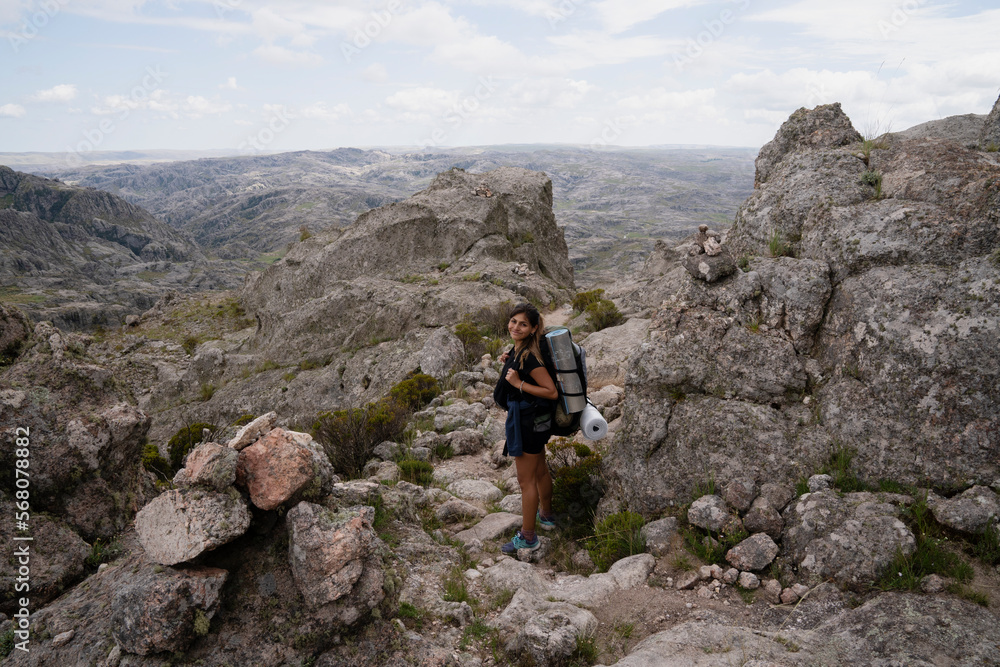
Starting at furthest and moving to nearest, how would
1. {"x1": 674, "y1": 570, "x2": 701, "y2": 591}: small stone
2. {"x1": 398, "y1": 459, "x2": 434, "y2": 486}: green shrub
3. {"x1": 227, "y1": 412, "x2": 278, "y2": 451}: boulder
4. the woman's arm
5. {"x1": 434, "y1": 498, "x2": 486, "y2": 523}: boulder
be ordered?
{"x1": 398, "y1": 459, "x2": 434, "y2": 486}: green shrub < {"x1": 434, "y1": 498, "x2": 486, "y2": 523}: boulder < the woman's arm < {"x1": 227, "y1": 412, "x2": 278, "y2": 451}: boulder < {"x1": 674, "y1": 570, "x2": 701, "y2": 591}: small stone

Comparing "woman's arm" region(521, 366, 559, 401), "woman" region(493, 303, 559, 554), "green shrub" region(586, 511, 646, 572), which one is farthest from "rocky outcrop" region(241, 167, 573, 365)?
→ "green shrub" region(586, 511, 646, 572)

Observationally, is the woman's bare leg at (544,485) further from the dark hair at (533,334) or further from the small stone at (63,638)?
the small stone at (63,638)

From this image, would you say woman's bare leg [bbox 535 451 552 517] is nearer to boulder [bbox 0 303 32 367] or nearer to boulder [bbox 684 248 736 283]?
boulder [bbox 684 248 736 283]

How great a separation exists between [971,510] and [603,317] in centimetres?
1142

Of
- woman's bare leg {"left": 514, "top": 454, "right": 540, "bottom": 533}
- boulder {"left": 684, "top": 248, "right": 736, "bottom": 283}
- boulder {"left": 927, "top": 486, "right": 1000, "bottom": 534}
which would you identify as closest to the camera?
boulder {"left": 927, "top": 486, "right": 1000, "bottom": 534}

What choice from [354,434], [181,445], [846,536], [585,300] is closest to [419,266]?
[585,300]

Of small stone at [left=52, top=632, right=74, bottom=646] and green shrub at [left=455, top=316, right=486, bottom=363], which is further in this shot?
green shrub at [left=455, top=316, right=486, bottom=363]

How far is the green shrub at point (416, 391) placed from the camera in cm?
1231

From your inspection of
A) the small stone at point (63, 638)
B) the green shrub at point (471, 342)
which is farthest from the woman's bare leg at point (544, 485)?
the green shrub at point (471, 342)

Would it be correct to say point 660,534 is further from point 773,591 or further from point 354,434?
point 354,434

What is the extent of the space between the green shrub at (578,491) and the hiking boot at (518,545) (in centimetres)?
62

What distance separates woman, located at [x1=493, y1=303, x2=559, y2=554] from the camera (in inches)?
232

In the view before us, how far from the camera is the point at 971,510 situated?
4324 mm

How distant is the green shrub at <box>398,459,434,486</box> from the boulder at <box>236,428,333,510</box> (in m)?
3.37
